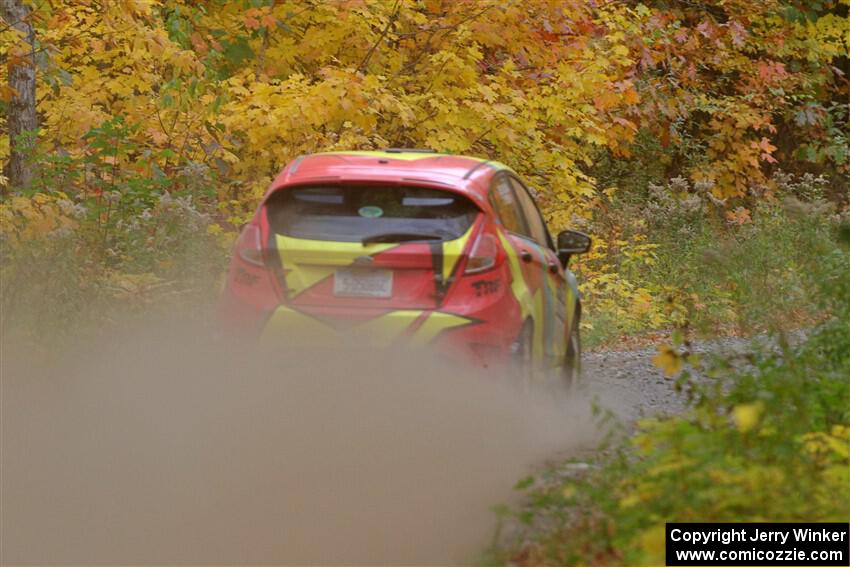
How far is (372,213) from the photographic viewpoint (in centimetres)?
811

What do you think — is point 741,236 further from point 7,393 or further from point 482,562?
point 482,562

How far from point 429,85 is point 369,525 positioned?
389 inches

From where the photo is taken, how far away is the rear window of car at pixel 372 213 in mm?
8062

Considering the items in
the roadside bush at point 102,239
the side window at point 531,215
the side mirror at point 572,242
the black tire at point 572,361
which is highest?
the side window at point 531,215

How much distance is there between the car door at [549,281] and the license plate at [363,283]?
139cm

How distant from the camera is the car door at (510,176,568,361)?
9250 mm

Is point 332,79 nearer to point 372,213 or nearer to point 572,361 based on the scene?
point 572,361

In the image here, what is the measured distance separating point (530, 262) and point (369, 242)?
1.21 metres

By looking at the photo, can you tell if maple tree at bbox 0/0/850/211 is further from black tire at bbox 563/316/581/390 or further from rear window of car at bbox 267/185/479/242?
rear window of car at bbox 267/185/479/242

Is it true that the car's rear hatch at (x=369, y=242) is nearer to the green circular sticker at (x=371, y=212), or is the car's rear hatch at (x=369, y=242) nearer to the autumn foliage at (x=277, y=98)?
the green circular sticker at (x=371, y=212)

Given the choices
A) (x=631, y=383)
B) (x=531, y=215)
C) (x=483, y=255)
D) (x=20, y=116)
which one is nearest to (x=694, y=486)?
(x=483, y=255)

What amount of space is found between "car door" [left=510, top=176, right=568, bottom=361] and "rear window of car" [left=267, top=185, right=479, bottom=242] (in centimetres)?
103

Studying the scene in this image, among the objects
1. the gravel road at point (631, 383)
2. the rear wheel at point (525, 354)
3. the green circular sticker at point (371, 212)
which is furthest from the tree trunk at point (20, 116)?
the rear wheel at point (525, 354)

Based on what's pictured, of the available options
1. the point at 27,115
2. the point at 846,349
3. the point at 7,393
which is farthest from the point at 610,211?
the point at 7,393
